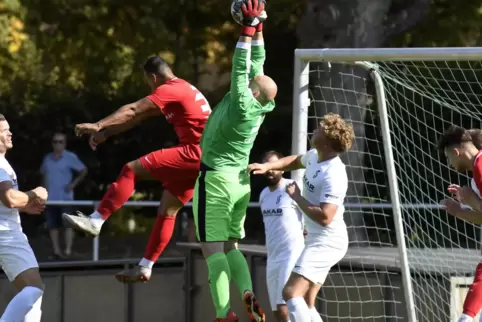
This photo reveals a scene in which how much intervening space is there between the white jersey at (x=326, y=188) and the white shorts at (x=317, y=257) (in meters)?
0.04

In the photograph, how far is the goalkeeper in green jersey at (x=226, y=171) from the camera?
9.30 metres

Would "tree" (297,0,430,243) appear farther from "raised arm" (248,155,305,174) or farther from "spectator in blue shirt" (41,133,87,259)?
"raised arm" (248,155,305,174)

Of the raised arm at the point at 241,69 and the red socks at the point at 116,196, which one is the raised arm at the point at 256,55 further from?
the red socks at the point at 116,196

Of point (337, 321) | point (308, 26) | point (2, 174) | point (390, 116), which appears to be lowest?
point (337, 321)

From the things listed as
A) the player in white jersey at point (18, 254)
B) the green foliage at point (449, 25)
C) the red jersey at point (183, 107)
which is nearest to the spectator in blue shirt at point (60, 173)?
the green foliage at point (449, 25)

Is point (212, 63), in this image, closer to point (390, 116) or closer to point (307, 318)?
point (390, 116)

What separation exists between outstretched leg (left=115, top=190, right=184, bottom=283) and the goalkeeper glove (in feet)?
5.53

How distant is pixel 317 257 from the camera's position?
9008 millimetres

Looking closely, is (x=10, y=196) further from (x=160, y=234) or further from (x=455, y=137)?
(x=455, y=137)

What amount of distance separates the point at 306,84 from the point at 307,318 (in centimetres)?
253

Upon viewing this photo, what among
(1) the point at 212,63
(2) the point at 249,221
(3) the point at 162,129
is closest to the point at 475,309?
(2) the point at 249,221

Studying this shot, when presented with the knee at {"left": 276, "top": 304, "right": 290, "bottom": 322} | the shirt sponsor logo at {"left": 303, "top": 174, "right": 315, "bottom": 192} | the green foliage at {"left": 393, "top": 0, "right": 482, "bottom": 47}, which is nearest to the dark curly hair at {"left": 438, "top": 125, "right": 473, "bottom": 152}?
the shirt sponsor logo at {"left": 303, "top": 174, "right": 315, "bottom": 192}

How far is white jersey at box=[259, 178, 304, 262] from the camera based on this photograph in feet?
36.0

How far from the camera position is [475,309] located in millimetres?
9148
